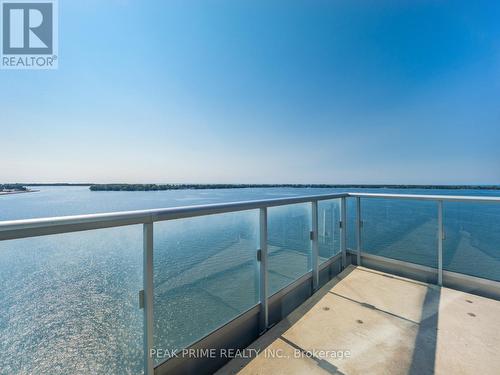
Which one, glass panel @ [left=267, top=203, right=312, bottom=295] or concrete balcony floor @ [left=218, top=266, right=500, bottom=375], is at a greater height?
glass panel @ [left=267, top=203, right=312, bottom=295]

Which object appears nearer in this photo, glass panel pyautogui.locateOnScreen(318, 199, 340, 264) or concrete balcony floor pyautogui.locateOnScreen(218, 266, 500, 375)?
concrete balcony floor pyautogui.locateOnScreen(218, 266, 500, 375)

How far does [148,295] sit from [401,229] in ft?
10.8

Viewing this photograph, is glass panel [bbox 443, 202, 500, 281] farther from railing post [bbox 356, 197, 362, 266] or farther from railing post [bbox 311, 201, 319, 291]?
railing post [bbox 311, 201, 319, 291]

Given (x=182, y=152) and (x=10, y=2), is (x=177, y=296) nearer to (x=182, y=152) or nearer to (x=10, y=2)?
(x=10, y=2)

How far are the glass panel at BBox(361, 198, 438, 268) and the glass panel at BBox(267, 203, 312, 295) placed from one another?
1282 millimetres

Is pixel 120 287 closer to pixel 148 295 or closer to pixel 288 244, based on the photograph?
pixel 148 295

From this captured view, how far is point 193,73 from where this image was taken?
213 inches

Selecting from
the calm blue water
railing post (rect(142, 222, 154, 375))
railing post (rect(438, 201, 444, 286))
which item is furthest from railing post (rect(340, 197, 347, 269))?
railing post (rect(142, 222, 154, 375))

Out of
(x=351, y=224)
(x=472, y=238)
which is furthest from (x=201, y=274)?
(x=472, y=238)

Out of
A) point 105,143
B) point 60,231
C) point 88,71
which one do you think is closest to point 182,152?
point 105,143

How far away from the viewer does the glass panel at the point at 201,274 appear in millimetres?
1172

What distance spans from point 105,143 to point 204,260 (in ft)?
28.7

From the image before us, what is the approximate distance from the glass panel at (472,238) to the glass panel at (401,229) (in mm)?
137

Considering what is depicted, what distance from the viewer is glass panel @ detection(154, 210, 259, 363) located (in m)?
1.17
